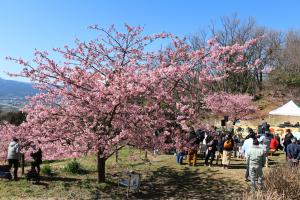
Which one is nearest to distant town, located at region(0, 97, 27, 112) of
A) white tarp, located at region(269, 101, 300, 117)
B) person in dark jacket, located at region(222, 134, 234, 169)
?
person in dark jacket, located at region(222, 134, 234, 169)

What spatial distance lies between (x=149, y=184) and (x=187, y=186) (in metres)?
1.22

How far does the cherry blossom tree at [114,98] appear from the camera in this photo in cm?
1013

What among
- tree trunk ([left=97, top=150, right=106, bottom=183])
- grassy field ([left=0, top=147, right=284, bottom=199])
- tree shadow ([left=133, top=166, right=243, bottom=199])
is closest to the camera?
grassy field ([left=0, top=147, right=284, bottom=199])

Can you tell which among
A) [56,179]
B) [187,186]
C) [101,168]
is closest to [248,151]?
[187,186]

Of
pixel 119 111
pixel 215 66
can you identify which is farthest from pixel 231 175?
pixel 119 111

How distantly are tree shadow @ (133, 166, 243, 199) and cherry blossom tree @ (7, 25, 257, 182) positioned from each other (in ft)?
4.59

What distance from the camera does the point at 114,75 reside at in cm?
1052

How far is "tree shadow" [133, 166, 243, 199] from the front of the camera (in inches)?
429

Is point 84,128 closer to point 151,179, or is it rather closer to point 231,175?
point 151,179

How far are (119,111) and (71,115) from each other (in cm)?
141

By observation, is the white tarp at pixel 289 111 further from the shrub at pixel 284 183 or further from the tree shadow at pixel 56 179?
the tree shadow at pixel 56 179

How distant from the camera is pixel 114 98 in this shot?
9.77 meters

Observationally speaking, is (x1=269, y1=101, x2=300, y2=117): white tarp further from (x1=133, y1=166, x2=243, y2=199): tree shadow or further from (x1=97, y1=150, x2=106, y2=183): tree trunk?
(x1=97, y1=150, x2=106, y2=183): tree trunk

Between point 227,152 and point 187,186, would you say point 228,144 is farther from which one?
point 187,186
